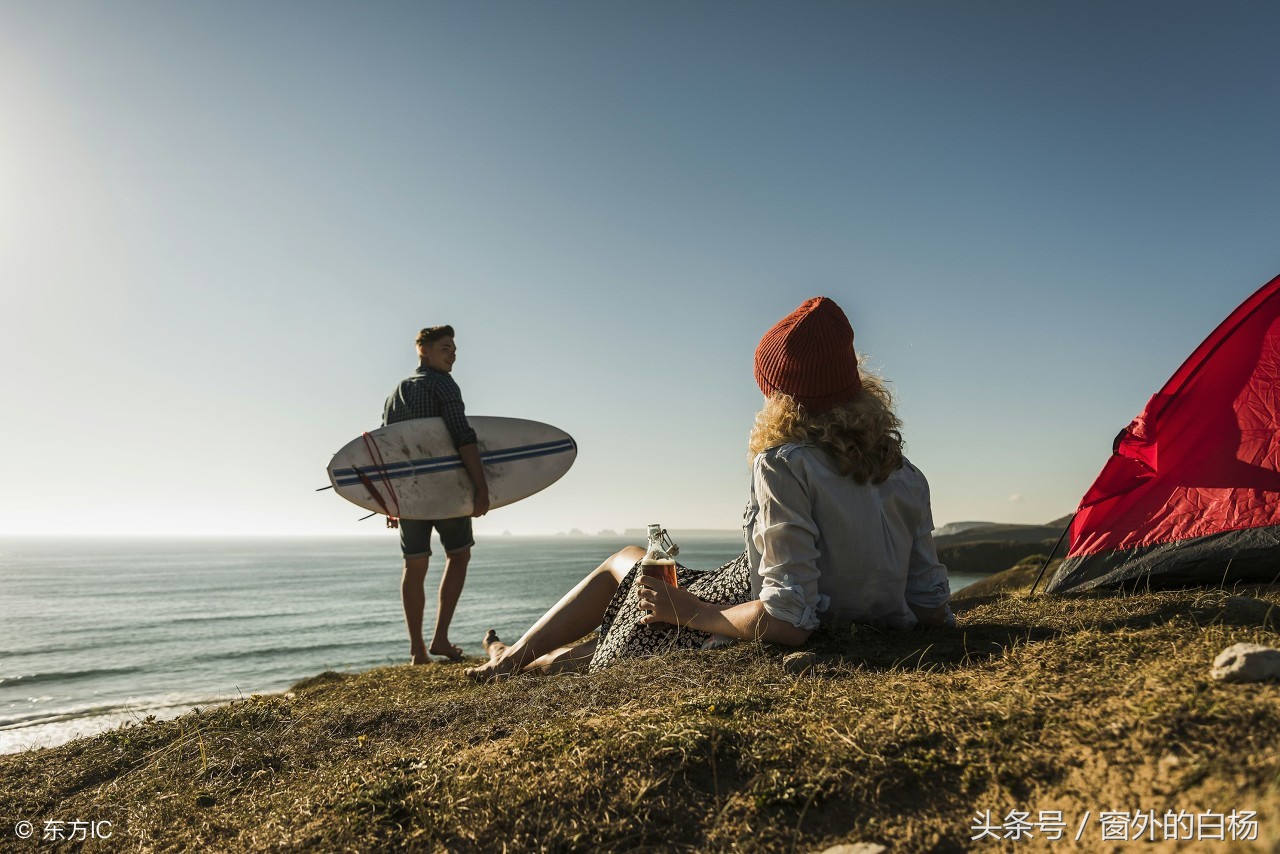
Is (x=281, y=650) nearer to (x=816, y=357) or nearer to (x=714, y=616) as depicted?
(x=714, y=616)

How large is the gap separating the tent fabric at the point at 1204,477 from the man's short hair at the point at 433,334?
5.34m

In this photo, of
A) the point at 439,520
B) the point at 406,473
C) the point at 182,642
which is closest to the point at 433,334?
the point at 406,473

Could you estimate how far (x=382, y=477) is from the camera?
273 inches

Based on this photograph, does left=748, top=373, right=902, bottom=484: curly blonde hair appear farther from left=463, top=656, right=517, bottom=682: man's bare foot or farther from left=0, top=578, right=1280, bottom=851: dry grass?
left=463, top=656, right=517, bottom=682: man's bare foot

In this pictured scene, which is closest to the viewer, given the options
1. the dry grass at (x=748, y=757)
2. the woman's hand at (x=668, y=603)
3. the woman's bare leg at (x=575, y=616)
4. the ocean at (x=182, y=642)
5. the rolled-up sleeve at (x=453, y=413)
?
the dry grass at (x=748, y=757)

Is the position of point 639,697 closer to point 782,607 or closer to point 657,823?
point 782,607

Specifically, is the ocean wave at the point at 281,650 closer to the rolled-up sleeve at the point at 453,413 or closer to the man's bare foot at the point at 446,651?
the man's bare foot at the point at 446,651

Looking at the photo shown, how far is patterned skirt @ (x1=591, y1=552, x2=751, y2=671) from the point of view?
3.23m

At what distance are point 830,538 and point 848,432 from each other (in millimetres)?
442

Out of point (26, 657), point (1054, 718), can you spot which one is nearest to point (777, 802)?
point (1054, 718)

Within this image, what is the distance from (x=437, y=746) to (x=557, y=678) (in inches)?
36.2

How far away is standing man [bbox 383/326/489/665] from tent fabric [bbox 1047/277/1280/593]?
486 centimetres

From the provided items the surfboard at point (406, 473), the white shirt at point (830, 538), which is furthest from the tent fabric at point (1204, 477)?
the surfboard at point (406, 473)

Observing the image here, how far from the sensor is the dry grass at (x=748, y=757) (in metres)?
1.62
